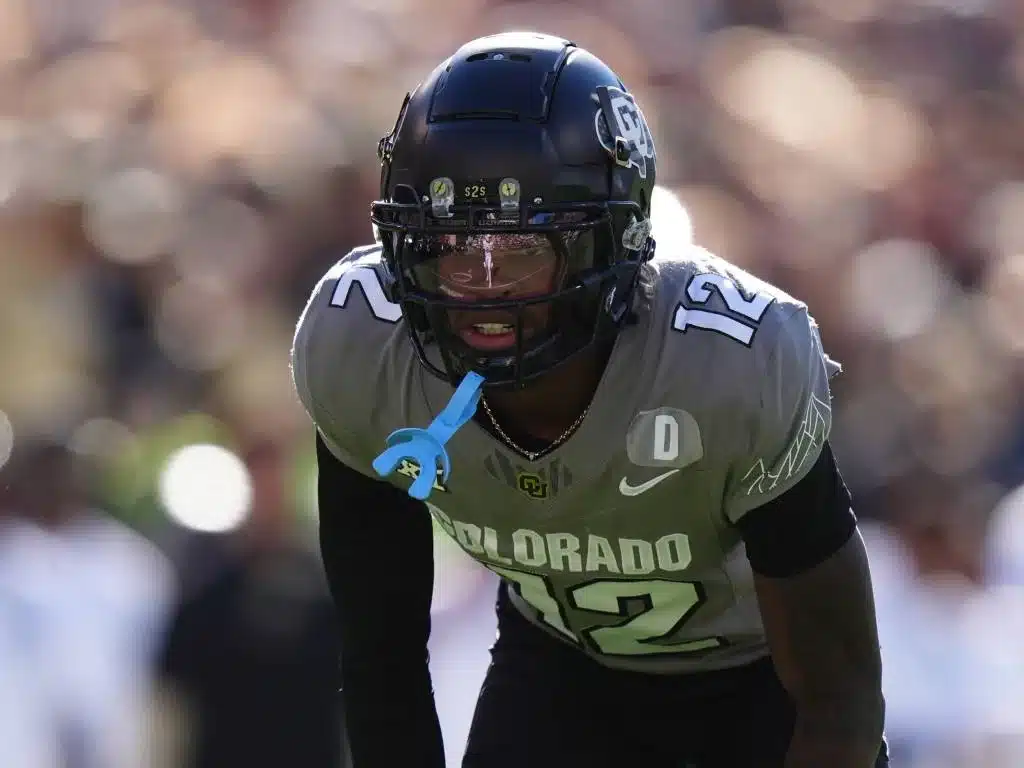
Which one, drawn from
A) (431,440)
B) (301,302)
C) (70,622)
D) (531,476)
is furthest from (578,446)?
(301,302)

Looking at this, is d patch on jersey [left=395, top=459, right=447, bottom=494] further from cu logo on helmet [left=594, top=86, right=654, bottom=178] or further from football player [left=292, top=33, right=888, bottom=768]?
cu logo on helmet [left=594, top=86, right=654, bottom=178]

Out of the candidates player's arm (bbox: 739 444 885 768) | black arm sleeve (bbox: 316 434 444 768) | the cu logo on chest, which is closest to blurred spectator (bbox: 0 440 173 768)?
black arm sleeve (bbox: 316 434 444 768)

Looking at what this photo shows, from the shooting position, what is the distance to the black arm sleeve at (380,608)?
1.97 metres

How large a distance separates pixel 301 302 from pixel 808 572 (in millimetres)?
2375

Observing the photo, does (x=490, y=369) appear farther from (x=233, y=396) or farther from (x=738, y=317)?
(x=233, y=396)

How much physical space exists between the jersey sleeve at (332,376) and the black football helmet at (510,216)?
10cm

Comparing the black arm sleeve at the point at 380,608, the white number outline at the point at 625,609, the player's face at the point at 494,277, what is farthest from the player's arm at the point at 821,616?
the black arm sleeve at the point at 380,608

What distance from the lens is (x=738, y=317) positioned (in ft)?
5.80

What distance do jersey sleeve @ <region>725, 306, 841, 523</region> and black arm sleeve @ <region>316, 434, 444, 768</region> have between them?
0.47 metres

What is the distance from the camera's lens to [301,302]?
12.6 feet

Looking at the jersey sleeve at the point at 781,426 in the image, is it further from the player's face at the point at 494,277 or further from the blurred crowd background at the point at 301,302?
the blurred crowd background at the point at 301,302

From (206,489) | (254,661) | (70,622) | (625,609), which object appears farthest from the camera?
(206,489)

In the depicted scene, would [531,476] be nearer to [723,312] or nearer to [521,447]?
[521,447]

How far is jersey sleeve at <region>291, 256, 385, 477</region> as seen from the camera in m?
1.87
